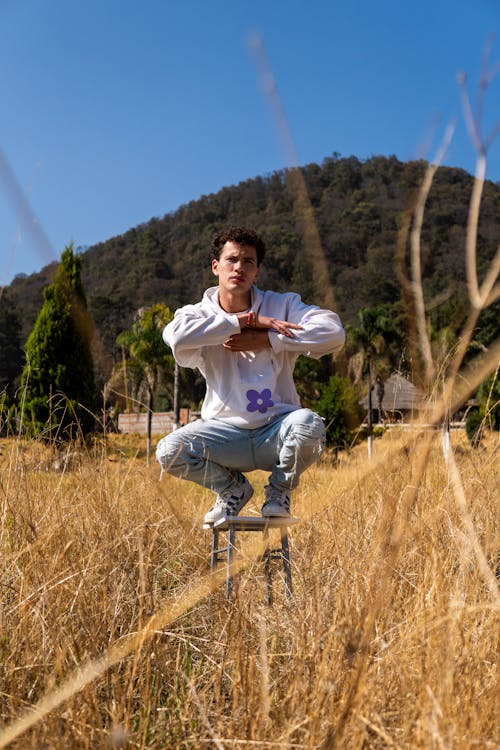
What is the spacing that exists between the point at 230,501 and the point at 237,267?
37.6 inches

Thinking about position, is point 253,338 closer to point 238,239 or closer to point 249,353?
point 249,353

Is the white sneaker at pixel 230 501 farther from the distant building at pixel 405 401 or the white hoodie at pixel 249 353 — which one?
the distant building at pixel 405 401

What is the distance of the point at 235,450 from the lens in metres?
2.77

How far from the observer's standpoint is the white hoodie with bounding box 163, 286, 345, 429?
269 cm

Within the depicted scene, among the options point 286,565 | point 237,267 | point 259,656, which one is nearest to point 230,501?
point 286,565

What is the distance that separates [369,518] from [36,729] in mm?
2160

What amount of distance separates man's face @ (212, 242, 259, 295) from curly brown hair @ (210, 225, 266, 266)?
2 centimetres

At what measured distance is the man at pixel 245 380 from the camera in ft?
8.79

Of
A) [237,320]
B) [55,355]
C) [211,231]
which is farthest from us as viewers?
[55,355]

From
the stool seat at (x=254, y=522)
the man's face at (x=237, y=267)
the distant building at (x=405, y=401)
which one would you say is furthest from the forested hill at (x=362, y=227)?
the stool seat at (x=254, y=522)

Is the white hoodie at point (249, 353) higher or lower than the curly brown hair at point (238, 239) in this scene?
lower

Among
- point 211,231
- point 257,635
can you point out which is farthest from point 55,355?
point 257,635

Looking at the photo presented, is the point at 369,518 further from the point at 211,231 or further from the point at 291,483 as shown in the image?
the point at 211,231

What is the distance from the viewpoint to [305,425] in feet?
8.56
